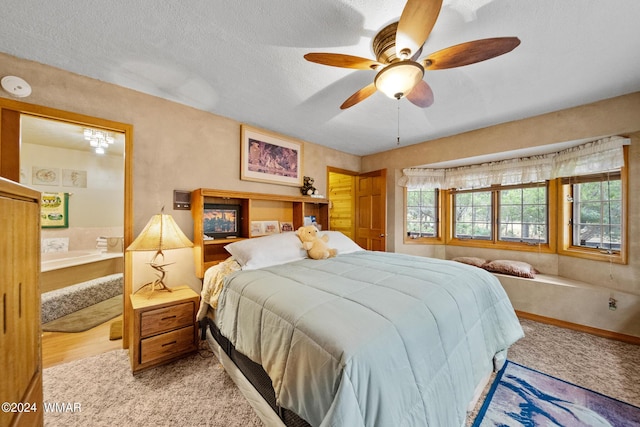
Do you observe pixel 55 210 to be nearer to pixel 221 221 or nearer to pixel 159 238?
pixel 221 221

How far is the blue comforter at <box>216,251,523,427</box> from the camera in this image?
897 mm

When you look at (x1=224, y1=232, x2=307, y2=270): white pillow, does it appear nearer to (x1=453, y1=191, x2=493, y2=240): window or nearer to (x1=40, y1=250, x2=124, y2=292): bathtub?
(x1=40, y1=250, x2=124, y2=292): bathtub

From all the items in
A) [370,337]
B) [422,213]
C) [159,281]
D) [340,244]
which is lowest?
[159,281]

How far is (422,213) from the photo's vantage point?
13.9 ft

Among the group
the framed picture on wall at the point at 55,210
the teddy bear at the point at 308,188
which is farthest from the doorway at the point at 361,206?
the framed picture on wall at the point at 55,210

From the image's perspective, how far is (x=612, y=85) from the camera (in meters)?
2.13

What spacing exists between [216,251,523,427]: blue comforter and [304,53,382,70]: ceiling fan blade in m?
1.42

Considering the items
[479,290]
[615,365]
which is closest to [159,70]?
[479,290]

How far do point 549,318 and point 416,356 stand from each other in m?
2.90

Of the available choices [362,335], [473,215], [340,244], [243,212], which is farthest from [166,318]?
[473,215]

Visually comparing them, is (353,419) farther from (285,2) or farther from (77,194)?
(77,194)

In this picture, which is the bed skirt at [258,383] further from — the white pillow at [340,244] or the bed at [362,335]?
the white pillow at [340,244]

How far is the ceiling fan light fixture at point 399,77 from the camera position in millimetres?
1318

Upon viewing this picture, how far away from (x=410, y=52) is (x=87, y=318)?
4213 millimetres
